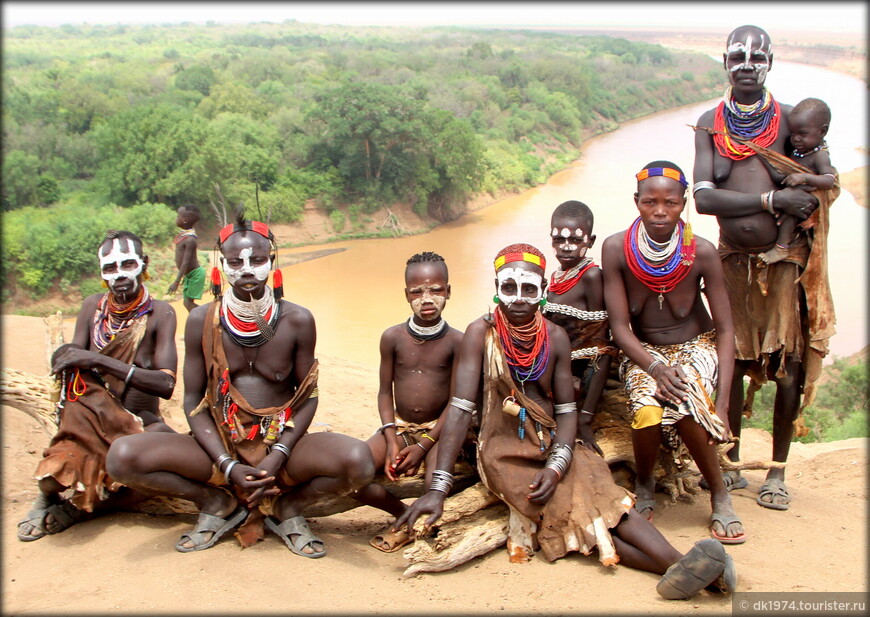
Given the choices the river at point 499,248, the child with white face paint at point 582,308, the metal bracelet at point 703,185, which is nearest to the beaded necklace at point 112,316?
the child with white face paint at point 582,308

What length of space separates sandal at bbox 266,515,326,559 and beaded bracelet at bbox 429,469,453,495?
665 millimetres

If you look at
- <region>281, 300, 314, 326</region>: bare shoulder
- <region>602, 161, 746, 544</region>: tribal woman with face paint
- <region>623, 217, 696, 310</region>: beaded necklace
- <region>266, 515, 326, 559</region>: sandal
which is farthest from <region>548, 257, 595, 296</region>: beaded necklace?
<region>266, 515, 326, 559</region>: sandal

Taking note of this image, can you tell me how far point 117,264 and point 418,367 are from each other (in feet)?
5.77

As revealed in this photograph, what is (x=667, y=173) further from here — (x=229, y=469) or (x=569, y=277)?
(x=229, y=469)

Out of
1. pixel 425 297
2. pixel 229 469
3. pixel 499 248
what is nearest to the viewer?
pixel 229 469

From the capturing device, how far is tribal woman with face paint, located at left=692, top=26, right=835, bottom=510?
15.2 ft

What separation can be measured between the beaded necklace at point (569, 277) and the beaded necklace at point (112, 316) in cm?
236

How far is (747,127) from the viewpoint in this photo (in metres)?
4.75

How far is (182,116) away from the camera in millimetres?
22812

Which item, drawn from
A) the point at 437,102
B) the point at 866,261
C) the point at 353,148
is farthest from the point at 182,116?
the point at 866,261

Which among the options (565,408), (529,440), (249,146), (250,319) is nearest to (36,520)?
(250,319)

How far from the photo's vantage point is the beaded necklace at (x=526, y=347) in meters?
4.16

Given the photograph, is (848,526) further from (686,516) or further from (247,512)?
(247,512)

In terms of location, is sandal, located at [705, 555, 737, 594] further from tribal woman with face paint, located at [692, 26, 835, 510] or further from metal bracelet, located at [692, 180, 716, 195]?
metal bracelet, located at [692, 180, 716, 195]
